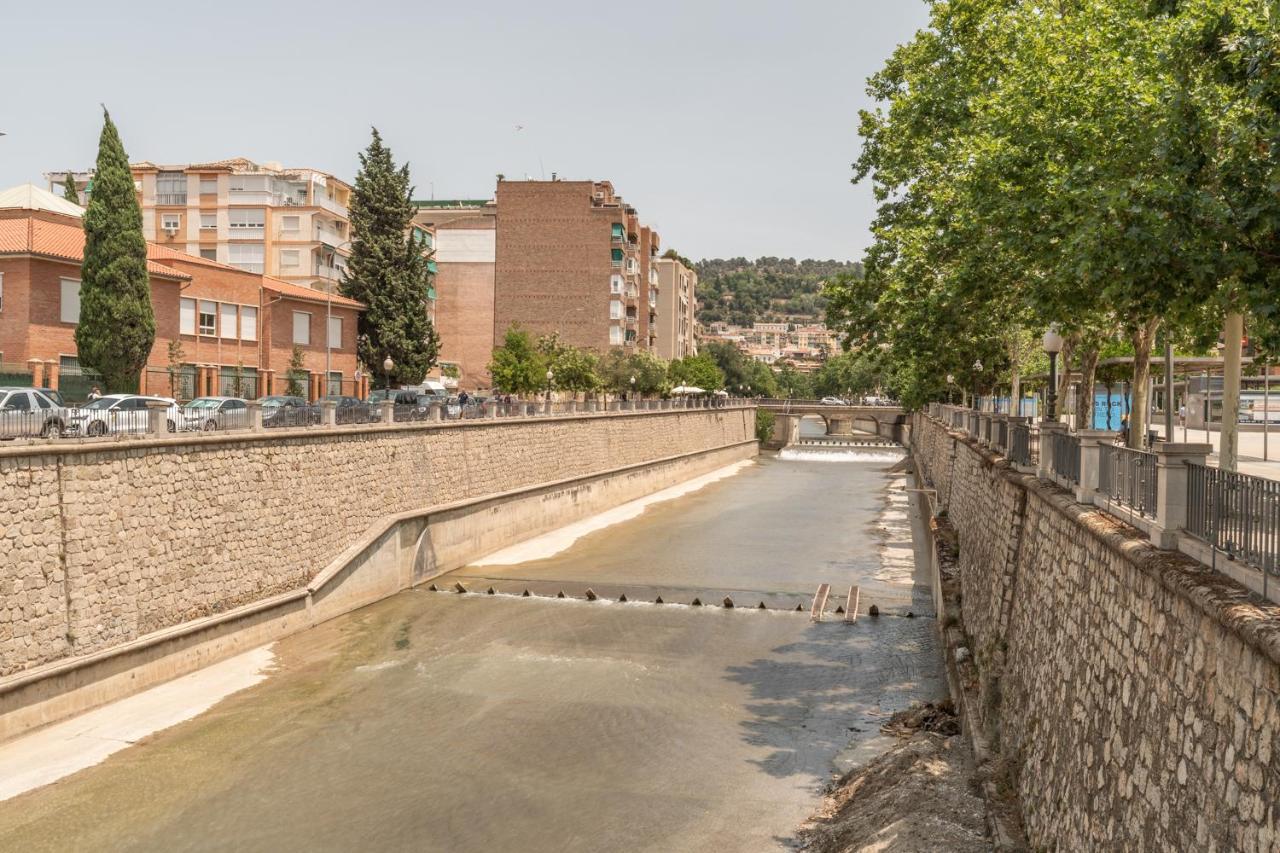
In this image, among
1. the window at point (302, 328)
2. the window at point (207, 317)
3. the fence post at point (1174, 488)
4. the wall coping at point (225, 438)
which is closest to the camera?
the fence post at point (1174, 488)

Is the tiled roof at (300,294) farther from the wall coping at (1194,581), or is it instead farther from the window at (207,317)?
the wall coping at (1194,581)

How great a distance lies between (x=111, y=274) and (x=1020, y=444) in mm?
28413

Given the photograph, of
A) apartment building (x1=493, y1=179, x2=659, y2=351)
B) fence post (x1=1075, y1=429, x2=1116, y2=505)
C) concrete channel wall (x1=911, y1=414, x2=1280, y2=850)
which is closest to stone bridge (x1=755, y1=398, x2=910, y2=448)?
apartment building (x1=493, y1=179, x2=659, y2=351)

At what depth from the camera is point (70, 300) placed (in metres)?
34.2

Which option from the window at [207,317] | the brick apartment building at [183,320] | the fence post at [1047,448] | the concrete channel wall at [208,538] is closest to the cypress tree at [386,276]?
the brick apartment building at [183,320]

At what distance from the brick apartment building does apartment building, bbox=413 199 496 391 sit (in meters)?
29.4

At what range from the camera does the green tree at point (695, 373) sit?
86.4 m

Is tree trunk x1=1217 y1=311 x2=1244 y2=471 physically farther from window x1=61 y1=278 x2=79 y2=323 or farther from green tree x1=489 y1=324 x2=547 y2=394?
green tree x1=489 y1=324 x2=547 y2=394

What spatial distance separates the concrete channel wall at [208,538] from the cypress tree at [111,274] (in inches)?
411

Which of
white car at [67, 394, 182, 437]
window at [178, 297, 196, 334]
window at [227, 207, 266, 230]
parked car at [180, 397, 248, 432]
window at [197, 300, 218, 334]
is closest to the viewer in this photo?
white car at [67, 394, 182, 437]

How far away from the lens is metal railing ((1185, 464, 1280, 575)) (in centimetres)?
650

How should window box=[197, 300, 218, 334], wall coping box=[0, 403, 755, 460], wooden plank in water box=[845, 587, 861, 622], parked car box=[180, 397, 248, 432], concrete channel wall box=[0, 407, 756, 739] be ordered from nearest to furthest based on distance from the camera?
concrete channel wall box=[0, 407, 756, 739], wall coping box=[0, 403, 755, 460], parked car box=[180, 397, 248, 432], wooden plank in water box=[845, 587, 861, 622], window box=[197, 300, 218, 334]

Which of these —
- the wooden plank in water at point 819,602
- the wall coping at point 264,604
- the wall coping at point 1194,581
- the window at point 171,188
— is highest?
the window at point 171,188

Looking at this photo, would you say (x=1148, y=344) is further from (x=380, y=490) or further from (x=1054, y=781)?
(x=380, y=490)
